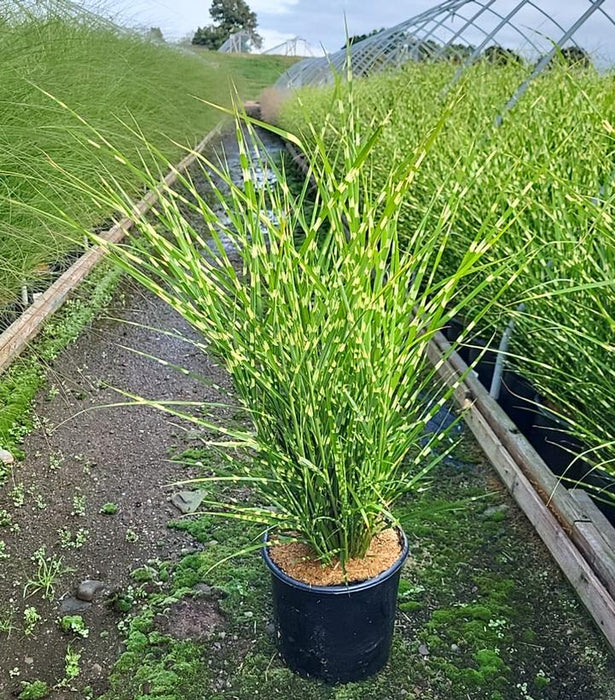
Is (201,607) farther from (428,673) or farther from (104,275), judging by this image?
(104,275)

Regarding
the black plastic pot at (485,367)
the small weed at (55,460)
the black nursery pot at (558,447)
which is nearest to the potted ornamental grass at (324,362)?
the black nursery pot at (558,447)

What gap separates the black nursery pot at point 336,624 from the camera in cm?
124

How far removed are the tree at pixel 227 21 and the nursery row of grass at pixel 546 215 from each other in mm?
25716

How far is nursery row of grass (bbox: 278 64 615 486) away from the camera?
1401 millimetres

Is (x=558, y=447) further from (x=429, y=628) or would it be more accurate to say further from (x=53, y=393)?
(x=53, y=393)

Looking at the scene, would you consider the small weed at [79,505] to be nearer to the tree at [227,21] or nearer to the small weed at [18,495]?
the small weed at [18,495]

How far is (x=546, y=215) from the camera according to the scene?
1.96 meters

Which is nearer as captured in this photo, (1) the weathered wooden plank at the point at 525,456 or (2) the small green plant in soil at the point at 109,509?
(1) the weathered wooden plank at the point at 525,456

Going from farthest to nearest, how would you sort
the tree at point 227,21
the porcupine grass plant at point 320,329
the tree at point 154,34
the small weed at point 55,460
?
the tree at point 227,21 < the tree at point 154,34 < the small weed at point 55,460 < the porcupine grass plant at point 320,329

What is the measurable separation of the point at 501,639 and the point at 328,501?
529 millimetres

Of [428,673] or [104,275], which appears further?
[104,275]

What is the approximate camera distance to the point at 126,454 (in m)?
2.14

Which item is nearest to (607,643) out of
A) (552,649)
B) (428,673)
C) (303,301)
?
(552,649)

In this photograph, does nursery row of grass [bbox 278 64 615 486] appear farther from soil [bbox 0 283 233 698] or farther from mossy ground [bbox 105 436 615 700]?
soil [bbox 0 283 233 698]
